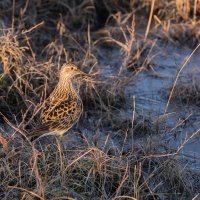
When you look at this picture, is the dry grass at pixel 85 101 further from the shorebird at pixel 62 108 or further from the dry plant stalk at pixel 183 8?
the shorebird at pixel 62 108

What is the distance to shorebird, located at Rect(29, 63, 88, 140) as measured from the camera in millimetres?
6127

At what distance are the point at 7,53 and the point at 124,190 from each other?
2.43m

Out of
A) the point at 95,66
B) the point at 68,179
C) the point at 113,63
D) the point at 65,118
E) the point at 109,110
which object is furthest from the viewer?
the point at 113,63

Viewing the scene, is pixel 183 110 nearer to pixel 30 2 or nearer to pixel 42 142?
pixel 42 142

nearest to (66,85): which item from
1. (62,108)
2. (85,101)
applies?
(62,108)

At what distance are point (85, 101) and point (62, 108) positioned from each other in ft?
2.70

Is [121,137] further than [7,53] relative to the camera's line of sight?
No

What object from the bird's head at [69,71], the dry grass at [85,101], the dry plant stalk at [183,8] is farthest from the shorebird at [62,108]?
the dry plant stalk at [183,8]

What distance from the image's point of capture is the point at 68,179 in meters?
5.38

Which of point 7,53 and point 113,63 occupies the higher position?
point 7,53

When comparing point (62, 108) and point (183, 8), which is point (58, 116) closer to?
point (62, 108)

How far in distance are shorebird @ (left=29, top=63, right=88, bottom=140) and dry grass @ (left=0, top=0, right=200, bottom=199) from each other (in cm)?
13

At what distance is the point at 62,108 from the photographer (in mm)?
6324

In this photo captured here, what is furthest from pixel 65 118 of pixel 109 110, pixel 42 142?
pixel 109 110
